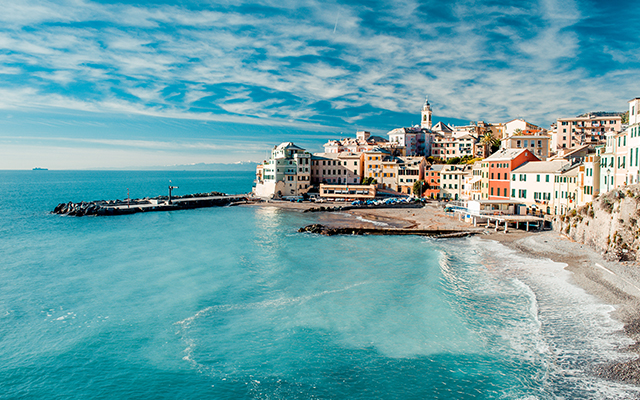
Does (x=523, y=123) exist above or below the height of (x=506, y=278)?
above

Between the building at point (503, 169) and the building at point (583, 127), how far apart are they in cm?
4165

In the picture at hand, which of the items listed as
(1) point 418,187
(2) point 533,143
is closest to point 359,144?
(1) point 418,187

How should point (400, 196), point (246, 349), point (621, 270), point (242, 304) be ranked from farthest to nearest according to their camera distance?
1. point (400, 196)
2. point (621, 270)
3. point (242, 304)
4. point (246, 349)

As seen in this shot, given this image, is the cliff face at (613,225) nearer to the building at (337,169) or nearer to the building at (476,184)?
the building at (476,184)

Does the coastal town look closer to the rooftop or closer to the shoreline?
the rooftop

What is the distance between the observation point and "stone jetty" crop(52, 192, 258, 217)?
78.8 meters

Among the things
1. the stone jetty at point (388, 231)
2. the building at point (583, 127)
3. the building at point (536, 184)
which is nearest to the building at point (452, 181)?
the building at point (536, 184)

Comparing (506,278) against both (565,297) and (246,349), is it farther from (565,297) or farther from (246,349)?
(246,349)

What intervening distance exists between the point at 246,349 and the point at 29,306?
721 inches

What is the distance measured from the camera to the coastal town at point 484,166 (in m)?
46.3

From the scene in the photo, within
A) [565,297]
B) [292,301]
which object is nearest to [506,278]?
[565,297]

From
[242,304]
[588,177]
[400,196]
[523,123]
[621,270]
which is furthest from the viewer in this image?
[523,123]

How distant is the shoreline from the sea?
809 millimetres

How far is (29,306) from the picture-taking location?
2733 cm
